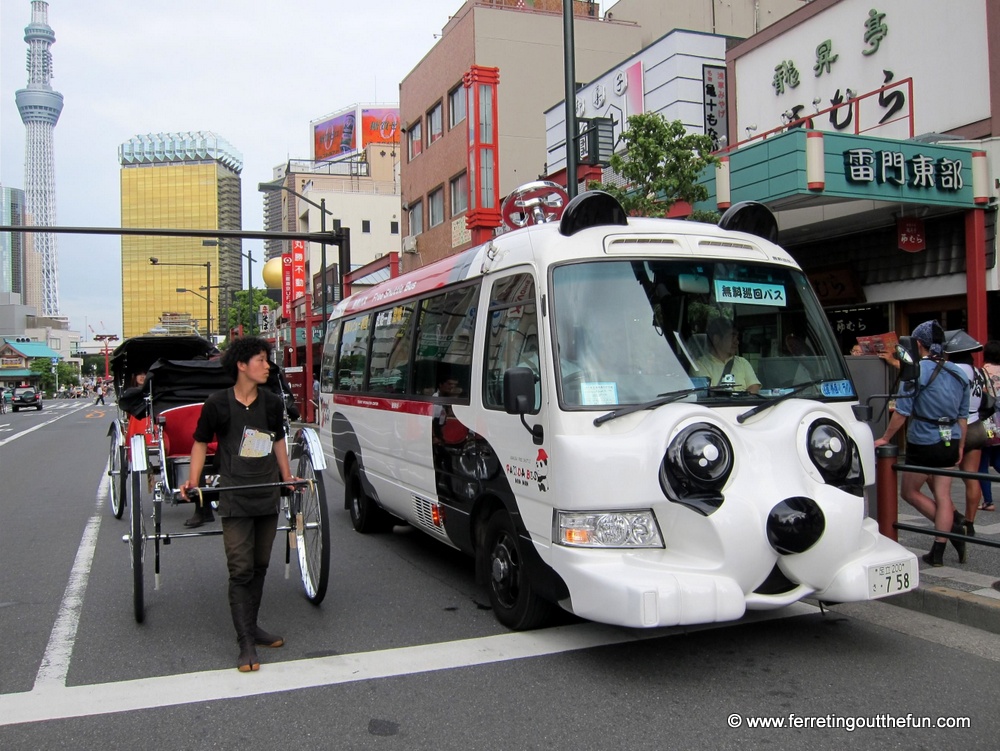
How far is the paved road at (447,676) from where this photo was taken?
157 inches

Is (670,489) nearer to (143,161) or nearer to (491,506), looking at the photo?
(491,506)

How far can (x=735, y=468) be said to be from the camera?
4535 millimetres

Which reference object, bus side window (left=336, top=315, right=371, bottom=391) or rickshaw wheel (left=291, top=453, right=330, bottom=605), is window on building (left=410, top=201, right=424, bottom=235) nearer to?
bus side window (left=336, top=315, right=371, bottom=391)

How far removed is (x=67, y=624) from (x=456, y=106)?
26143 millimetres

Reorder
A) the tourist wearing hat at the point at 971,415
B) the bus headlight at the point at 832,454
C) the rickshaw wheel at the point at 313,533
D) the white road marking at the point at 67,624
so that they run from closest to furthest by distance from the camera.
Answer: the bus headlight at the point at 832,454 < the white road marking at the point at 67,624 < the rickshaw wheel at the point at 313,533 < the tourist wearing hat at the point at 971,415

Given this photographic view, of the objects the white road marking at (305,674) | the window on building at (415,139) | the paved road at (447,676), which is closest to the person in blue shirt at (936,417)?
the paved road at (447,676)

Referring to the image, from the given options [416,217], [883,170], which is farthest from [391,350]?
[416,217]

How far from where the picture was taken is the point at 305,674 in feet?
15.9

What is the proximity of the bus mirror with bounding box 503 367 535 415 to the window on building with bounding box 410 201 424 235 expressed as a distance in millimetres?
28665

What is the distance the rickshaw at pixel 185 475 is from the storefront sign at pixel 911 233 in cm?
927

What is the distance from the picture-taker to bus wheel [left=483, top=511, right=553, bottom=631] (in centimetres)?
531

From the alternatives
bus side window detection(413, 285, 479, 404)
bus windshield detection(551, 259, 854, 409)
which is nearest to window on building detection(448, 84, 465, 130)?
bus side window detection(413, 285, 479, 404)

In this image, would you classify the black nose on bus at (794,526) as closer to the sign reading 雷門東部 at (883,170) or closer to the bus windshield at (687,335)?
the bus windshield at (687,335)

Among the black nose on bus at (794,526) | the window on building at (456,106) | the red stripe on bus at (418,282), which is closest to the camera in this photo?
the black nose on bus at (794,526)
